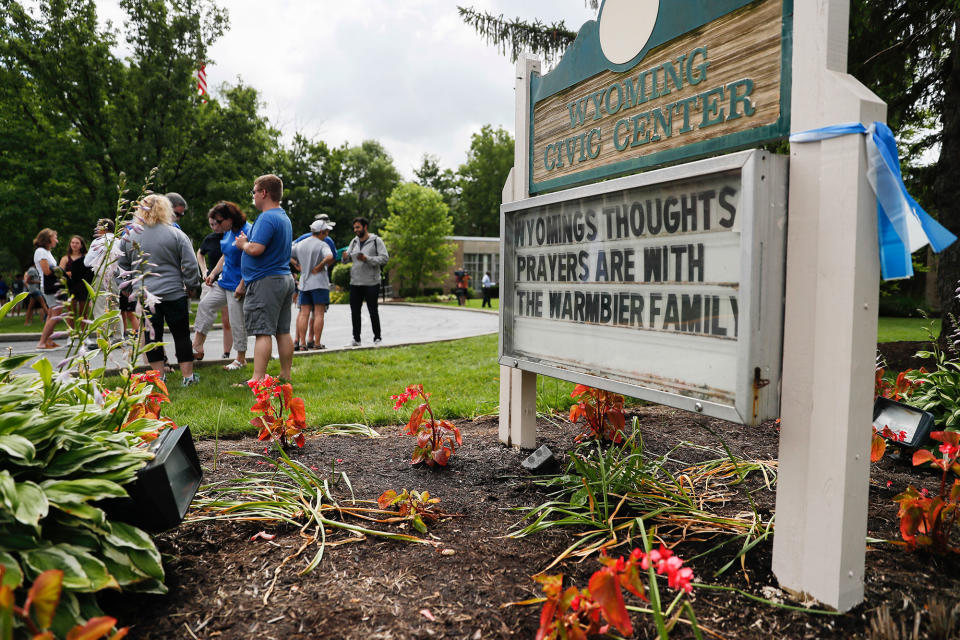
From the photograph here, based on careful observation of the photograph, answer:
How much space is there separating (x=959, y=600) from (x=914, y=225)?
3.63 ft

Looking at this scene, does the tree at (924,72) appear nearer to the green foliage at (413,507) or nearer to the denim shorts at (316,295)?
the green foliage at (413,507)

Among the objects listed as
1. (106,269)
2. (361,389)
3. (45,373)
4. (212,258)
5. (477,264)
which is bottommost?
(361,389)

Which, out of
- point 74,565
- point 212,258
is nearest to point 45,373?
point 74,565

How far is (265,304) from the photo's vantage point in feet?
16.2

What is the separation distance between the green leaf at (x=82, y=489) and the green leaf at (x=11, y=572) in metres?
0.17

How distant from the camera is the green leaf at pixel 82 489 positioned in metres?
1.55

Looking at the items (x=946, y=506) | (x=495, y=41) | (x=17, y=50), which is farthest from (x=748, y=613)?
(x=17, y=50)

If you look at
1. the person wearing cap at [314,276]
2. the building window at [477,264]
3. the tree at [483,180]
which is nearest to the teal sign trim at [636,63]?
the person wearing cap at [314,276]

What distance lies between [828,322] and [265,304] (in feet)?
14.1

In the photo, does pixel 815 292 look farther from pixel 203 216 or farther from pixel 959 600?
pixel 203 216

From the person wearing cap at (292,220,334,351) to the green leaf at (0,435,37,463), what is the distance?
21.3ft

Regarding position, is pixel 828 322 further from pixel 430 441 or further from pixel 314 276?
pixel 314 276

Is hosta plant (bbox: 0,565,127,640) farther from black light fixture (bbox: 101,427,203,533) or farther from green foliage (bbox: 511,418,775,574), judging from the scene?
green foliage (bbox: 511,418,775,574)

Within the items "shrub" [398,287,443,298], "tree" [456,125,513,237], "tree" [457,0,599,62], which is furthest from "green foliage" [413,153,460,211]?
"tree" [457,0,599,62]
